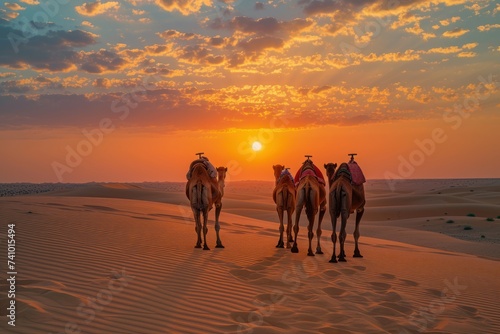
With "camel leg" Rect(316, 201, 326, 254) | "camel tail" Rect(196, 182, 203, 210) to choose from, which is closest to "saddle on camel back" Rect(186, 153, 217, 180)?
"camel tail" Rect(196, 182, 203, 210)

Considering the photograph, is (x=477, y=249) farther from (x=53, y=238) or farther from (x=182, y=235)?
(x=53, y=238)

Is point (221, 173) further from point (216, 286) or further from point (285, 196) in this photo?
point (216, 286)

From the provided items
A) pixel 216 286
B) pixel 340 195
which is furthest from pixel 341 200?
pixel 216 286

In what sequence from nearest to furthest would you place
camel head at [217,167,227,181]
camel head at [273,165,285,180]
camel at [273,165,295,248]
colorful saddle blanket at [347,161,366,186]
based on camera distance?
colorful saddle blanket at [347,161,366,186], camel at [273,165,295,248], camel head at [217,167,227,181], camel head at [273,165,285,180]

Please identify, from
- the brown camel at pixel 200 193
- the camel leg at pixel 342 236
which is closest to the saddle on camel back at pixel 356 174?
the camel leg at pixel 342 236

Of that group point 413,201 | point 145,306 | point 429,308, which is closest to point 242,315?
point 145,306

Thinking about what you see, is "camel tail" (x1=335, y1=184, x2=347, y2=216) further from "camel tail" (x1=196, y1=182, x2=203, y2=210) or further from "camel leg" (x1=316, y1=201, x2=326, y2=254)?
"camel tail" (x1=196, y1=182, x2=203, y2=210)

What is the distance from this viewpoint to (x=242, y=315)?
Answer: 729cm

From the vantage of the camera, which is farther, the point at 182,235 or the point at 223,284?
the point at 182,235

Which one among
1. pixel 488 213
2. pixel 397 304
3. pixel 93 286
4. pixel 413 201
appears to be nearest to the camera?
pixel 93 286

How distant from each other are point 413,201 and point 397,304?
153 feet

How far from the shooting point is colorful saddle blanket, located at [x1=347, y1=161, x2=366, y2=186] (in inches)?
537

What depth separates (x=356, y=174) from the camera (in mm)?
13719

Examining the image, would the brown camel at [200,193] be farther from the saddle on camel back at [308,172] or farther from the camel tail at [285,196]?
the saddle on camel back at [308,172]
